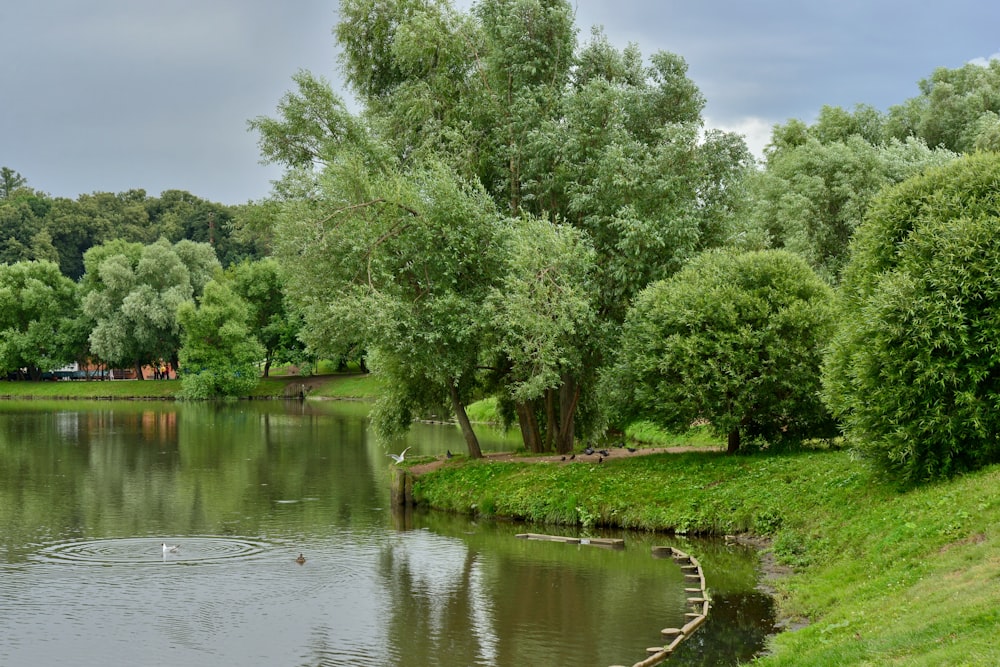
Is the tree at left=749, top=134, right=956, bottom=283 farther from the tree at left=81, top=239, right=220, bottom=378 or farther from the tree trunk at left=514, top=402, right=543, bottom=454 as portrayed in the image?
the tree at left=81, top=239, right=220, bottom=378

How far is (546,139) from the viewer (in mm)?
36719

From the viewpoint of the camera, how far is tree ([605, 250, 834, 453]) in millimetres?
30484

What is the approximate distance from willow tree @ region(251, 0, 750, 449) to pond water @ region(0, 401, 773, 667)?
7.91 meters

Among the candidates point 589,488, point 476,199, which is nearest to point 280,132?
point 476,199

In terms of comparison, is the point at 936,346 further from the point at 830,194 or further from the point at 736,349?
the point at 830,194

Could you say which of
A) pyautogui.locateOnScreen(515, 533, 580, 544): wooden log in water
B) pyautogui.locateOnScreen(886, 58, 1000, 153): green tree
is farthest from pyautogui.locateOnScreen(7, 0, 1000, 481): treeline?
pyautogui.locateOnScreen(886, 58, 1000, 153): green tree

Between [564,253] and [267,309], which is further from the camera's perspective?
[267,309]

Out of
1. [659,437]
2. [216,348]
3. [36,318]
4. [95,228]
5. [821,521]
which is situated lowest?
[821,521]

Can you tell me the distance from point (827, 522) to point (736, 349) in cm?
727

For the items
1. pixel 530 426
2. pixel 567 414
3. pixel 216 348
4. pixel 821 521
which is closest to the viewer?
pixel 821 521

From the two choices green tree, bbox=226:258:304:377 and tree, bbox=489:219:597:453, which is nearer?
tree, bbox=489:219:597:453

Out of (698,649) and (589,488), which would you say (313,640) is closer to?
(698,649)

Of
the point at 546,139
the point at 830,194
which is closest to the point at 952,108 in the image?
the point at 830,194

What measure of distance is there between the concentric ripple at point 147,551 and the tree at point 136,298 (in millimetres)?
80177
